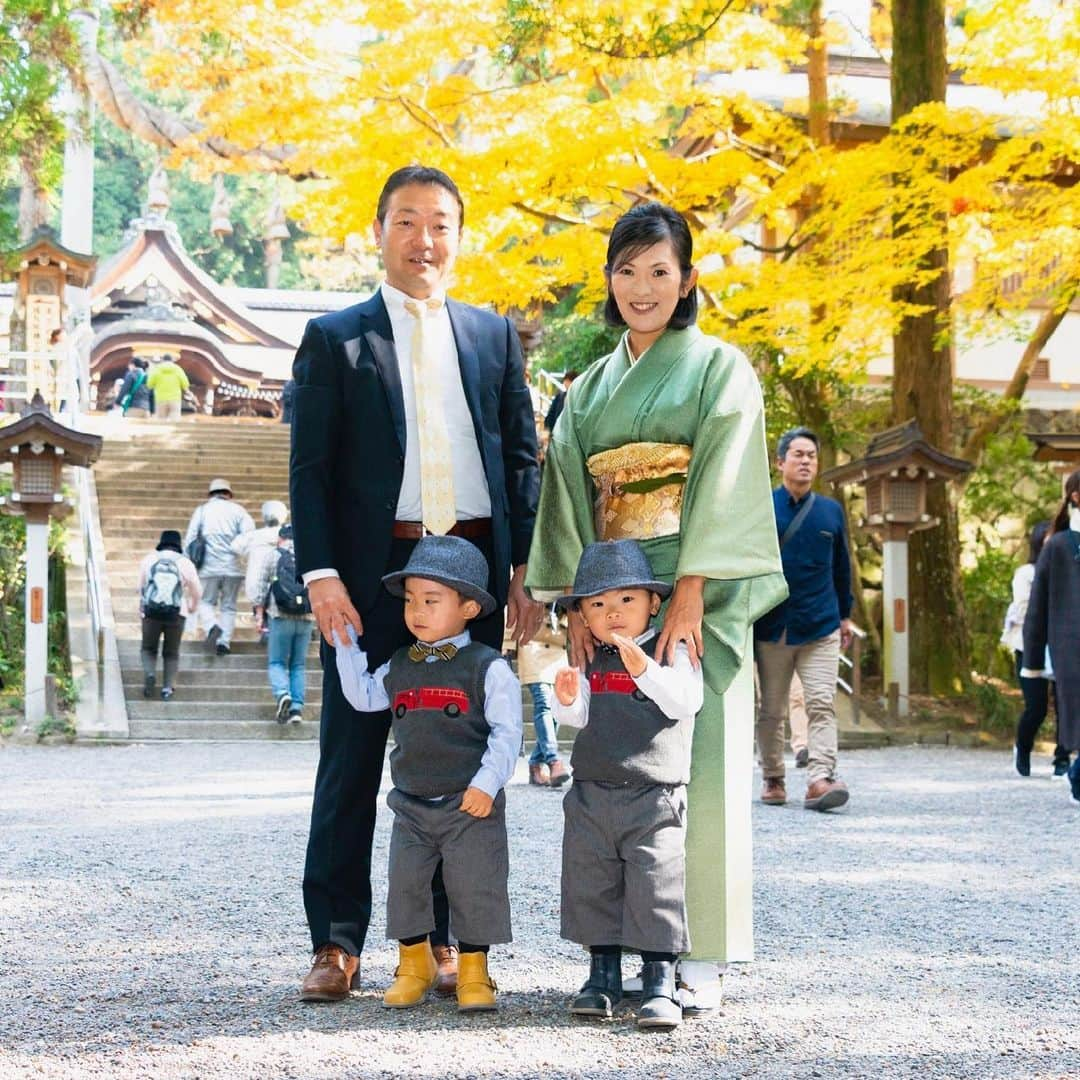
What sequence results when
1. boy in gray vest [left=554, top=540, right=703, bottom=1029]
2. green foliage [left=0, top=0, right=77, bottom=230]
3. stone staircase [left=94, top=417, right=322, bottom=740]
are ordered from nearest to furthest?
boy in gray vest [left=554, top=540, right=703, bottom=1029] → stone staircase [left=94, top=417, right=322, bottom=740] → green foliage [left=0, top=0, right=77, bottom=230]

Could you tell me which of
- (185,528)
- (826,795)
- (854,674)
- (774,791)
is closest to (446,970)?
(826,795)

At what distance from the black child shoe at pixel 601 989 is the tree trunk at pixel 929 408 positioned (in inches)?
380

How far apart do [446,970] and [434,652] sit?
76cm

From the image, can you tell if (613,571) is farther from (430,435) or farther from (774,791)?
(774,791)

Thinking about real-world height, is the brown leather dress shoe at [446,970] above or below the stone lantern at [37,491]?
below

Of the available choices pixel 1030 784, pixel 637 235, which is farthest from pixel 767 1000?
pixel 1030 784

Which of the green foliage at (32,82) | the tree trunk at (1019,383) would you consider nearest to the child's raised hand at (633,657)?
the tree trunk at (1019,383)

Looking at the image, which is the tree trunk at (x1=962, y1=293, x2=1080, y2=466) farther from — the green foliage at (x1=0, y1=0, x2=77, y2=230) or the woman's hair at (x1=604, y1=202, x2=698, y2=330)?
the woman's hair at (x1=604, y1=202, x2=698, y2=330)

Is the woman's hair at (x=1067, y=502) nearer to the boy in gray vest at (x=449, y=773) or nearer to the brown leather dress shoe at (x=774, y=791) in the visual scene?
the brown leather dress shoe at (x=774, y=791)

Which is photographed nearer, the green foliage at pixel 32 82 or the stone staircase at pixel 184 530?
the stone staircase at pixel 184 530

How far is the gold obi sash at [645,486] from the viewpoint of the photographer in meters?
3.49

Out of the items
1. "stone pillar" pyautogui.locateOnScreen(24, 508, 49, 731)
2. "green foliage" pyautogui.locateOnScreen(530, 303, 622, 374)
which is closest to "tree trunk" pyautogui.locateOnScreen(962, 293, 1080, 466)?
"green foliage" pyautogui.locateOnScreen(530, 303, 622, 374)

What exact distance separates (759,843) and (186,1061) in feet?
12.1

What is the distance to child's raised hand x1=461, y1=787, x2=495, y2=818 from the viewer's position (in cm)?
325
